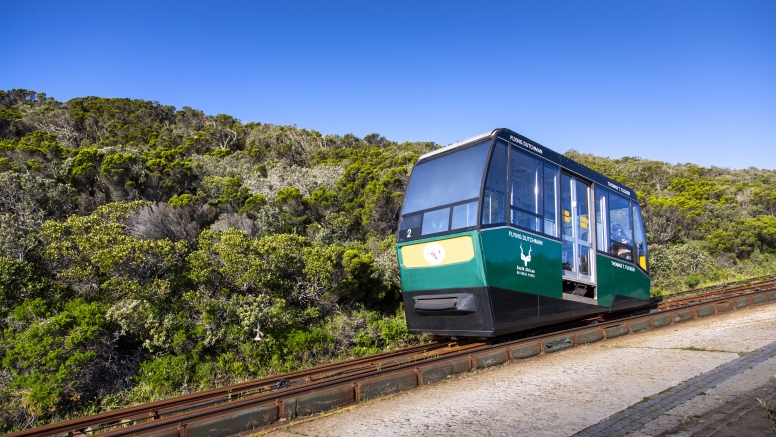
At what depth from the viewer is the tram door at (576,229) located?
873 cm

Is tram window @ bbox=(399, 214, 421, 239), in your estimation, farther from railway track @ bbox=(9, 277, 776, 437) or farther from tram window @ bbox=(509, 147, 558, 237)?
railway track @ bbox=(9, 277, 776, 437)

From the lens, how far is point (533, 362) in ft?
23.0

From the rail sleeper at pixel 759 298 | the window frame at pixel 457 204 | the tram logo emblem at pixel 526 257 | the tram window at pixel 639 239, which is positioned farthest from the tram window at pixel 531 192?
the rail sleeper at pixel 759 298

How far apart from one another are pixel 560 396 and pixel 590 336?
3.92 m

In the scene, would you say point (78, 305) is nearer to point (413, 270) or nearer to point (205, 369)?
point (205, 369)

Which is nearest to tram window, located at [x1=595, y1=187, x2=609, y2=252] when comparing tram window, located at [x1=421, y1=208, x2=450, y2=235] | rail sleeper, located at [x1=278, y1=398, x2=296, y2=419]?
tram window, located at [x1=421, y1=208, x2=450, y2=235]

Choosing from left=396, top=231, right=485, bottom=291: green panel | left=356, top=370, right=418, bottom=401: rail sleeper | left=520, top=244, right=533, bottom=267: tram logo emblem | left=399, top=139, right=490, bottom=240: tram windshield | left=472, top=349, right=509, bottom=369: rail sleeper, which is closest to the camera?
left=356, top=370, right=418, bottom=401: rail sleeper

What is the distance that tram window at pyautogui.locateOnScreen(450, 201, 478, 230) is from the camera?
23.8ft

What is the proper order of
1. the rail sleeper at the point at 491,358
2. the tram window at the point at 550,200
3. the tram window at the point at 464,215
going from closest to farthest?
the rail sleeper at the point at 491,358 → the tram window at the point at 464,215 → the tram window at the point at 550,200

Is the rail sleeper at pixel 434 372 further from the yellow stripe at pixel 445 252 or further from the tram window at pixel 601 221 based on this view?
the tram window at pixel 601 221

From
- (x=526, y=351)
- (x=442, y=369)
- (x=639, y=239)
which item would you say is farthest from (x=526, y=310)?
(x=639, y=239)

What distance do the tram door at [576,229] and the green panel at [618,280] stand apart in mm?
454

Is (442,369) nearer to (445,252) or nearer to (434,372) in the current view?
(434,372)

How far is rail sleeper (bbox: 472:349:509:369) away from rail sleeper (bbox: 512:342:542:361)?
0.17 m
